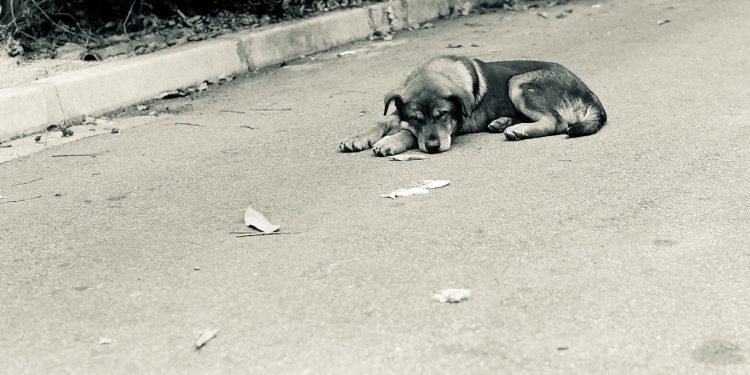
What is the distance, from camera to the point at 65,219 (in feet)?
18.6

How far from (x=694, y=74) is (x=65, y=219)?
5.41m

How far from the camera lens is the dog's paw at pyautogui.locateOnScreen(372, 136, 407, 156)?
267 inches

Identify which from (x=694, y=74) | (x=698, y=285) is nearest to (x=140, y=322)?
(x=698, y=285)

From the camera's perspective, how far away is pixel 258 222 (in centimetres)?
529

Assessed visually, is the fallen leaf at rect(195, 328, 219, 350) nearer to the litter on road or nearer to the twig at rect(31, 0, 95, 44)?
the litter on road

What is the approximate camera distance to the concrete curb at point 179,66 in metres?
8.10

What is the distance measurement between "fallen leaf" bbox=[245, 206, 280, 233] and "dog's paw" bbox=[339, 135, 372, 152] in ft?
5.09

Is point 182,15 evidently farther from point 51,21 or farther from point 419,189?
point 419,189

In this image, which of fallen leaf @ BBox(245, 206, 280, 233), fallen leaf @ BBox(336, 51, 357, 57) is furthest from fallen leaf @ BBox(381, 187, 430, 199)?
fallen leaf @ BBox(336, 51, 357, 57)

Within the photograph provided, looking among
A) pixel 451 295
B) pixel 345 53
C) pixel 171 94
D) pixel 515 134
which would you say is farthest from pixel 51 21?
pixel 451 295

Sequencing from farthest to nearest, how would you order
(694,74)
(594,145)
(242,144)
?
(694,74) → (242,144) → (594,145)

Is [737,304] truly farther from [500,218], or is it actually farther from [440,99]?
[440,99]

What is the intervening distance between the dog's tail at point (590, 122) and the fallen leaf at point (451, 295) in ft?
9.96

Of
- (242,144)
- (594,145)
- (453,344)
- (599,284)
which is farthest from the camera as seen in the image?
(242,144)
